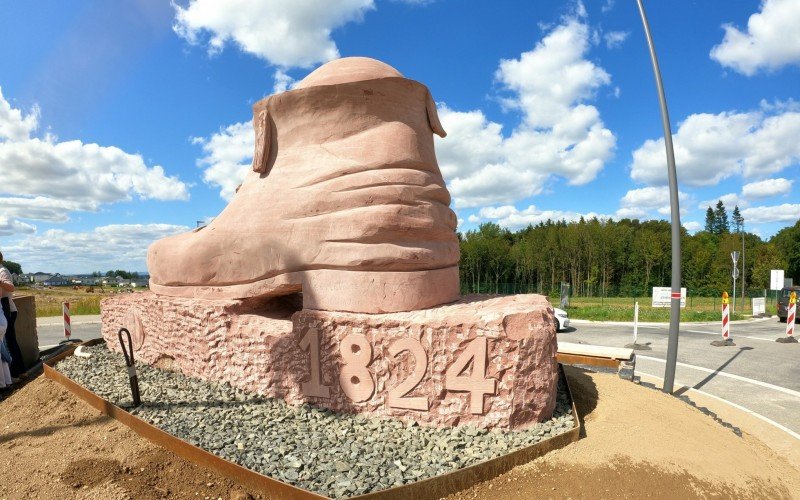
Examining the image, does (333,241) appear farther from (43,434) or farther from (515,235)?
(515,235)

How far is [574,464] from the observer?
3.90 m

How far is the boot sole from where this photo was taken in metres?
5.05

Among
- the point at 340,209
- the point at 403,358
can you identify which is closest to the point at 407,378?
the point at 403,358

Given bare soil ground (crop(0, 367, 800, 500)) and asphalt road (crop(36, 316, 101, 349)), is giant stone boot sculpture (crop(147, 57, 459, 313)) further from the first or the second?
asphalt road (crop(36, 316, 101, 349))

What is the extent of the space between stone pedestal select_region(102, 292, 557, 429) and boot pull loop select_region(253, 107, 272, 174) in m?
1.92

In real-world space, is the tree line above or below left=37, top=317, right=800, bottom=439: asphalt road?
above

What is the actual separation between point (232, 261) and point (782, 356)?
12.0m

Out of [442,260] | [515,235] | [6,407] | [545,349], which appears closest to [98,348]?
[6,407]

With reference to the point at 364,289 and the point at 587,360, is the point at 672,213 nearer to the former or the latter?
the point at 587,360

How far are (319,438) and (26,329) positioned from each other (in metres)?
8.07

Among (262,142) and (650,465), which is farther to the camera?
(262,142)

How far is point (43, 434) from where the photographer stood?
17.5 feet

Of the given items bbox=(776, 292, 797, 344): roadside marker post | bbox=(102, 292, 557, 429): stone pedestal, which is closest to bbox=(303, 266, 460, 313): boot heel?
bbox=(102, 292, 557, 429): stone pedestal

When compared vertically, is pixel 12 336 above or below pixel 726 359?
above
